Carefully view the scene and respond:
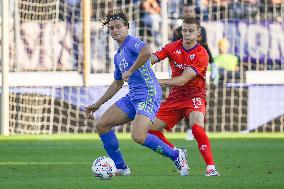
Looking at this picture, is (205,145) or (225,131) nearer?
(205,145)

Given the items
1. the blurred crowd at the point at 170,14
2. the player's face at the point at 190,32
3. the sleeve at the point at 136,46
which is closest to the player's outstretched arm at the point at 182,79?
the player's face at the point at 190,32

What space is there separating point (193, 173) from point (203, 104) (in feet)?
2.78

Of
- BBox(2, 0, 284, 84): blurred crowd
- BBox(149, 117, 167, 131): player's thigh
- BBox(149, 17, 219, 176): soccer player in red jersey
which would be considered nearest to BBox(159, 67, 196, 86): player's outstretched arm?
BBox(149, 17, 219, 176): soccer player in red jersey

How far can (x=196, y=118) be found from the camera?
39.8 feet

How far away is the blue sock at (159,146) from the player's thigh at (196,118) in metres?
0.55

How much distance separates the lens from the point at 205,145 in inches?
469

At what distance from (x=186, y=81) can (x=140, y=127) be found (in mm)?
928

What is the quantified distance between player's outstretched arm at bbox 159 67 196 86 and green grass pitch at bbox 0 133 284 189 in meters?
1.01

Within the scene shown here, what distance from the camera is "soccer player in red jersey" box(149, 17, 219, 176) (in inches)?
479

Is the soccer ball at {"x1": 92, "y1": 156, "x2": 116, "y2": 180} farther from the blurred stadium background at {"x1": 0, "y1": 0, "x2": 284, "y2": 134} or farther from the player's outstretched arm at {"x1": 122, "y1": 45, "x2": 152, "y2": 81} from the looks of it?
the blurred stadium background at {"x1": 0, "y1": 0, "x2": 284, "y2": 134}

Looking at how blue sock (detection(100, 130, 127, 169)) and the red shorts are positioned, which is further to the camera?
the red shorts

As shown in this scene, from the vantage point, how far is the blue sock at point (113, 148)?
1191 cm

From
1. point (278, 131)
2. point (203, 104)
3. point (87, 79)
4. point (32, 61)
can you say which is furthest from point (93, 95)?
point (203, 104)

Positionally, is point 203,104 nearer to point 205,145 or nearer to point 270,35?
point 205,145
